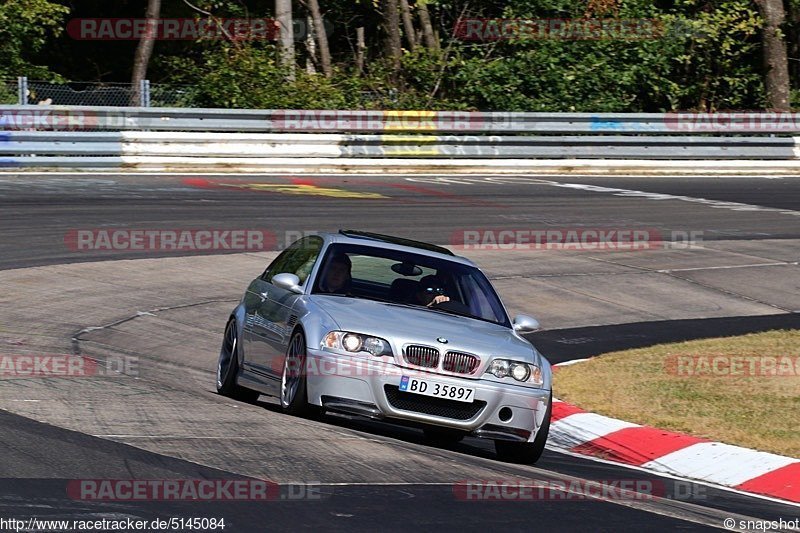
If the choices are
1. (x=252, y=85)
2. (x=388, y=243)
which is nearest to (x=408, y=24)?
(x=252, y=85)

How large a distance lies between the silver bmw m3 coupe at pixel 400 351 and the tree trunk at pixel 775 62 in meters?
25.2

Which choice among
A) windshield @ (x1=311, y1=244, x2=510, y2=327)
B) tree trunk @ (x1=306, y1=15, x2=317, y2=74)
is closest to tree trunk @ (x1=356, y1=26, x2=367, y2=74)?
tree trunk @ (x1=306, y1=15, x2=317, y2=74)

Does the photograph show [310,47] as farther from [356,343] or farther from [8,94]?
[356,343]

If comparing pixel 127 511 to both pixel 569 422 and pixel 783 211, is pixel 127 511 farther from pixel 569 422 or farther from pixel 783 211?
pixel 783 211

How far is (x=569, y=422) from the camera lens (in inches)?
415

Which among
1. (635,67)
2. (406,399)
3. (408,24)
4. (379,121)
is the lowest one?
(406,399)

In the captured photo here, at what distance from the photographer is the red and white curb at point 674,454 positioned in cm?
877

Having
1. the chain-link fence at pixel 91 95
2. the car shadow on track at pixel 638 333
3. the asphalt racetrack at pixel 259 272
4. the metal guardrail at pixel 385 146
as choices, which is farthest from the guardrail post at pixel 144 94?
the car shadow on track at pixel 638 333

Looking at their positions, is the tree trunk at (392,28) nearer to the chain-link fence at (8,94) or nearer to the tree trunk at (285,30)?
the tree trunk at (285,30)

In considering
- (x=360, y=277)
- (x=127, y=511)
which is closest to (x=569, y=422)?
(x=360, y=277)

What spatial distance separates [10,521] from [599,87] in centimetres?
2719

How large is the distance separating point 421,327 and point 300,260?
5.57 ft

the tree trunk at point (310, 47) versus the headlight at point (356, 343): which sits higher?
the tree trunk at point (310, 47)

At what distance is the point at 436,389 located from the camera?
8.62m
